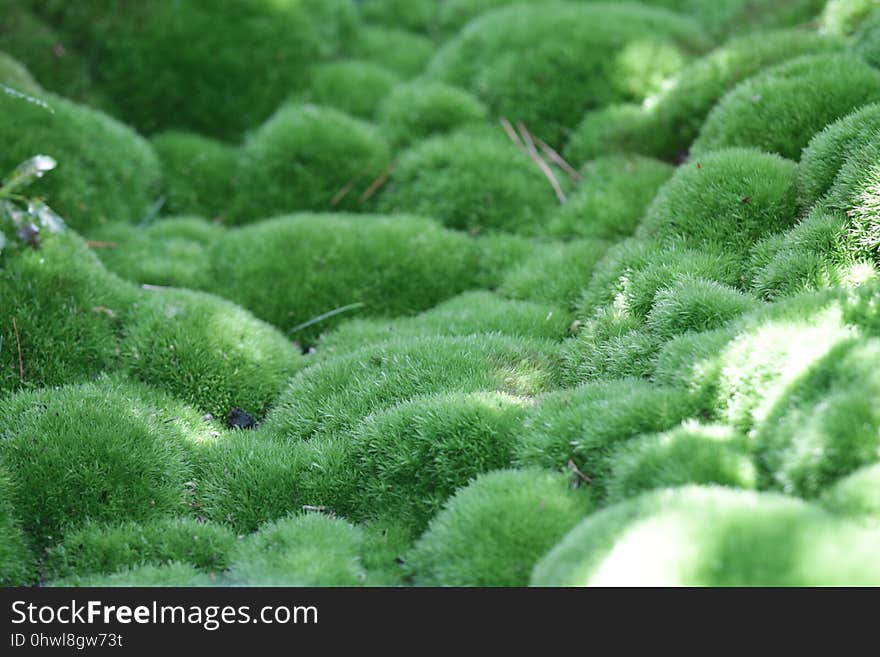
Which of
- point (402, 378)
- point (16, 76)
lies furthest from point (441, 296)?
point (16, 76)

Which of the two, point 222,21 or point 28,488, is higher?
point 222,21

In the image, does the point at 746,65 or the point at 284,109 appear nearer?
the point at 746,65

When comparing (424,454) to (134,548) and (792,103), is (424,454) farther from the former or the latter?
(792,103)

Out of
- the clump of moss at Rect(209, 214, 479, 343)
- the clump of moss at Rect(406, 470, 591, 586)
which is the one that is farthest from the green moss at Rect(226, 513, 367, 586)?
the clump of moss at Rect(209, 214, 479, 343)
